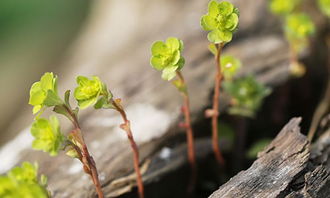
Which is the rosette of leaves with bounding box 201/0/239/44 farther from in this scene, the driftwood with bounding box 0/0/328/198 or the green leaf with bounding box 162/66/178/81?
the driftwood with bounding box 0/0/328/198

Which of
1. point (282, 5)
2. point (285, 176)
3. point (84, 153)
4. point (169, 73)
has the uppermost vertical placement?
point (282, 5)

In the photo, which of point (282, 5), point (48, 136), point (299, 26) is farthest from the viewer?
point (282, 5)

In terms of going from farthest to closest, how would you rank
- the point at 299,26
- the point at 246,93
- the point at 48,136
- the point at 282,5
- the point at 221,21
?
the point at 282,5
the point at 299,26
the point at 246,93
the point at 221,21
the point at 48,136

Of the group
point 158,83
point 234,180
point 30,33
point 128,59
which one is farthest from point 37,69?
point 234,180

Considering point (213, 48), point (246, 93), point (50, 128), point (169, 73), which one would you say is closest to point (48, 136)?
point (50, 128)

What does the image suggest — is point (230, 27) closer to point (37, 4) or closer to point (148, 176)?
point (148, 176)

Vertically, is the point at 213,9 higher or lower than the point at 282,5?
lower

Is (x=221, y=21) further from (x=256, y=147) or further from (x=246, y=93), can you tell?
(x=256, y=147)
